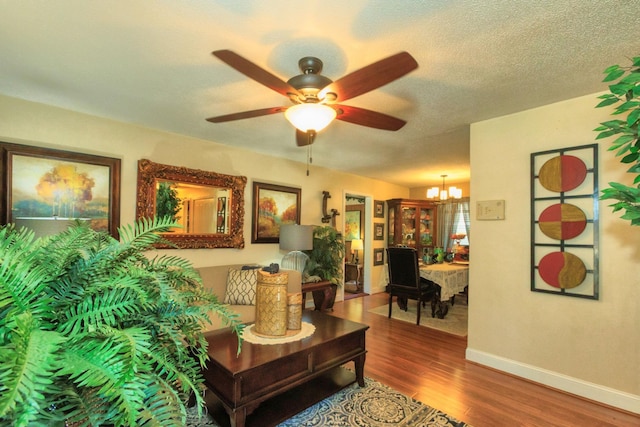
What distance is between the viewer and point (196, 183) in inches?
140

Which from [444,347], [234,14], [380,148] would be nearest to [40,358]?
[234,14]

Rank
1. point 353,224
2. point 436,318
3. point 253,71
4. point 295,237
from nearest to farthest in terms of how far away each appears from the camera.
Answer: point 253,71, point 295,237, point 436,318, point 353,224

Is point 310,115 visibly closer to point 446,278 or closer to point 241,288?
point 241,288

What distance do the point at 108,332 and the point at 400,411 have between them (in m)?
2.16

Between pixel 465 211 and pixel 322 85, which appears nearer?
pixel 322 85

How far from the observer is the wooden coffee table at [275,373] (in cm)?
167

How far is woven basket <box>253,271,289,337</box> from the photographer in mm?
1975

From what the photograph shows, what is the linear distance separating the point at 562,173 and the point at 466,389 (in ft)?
6.31

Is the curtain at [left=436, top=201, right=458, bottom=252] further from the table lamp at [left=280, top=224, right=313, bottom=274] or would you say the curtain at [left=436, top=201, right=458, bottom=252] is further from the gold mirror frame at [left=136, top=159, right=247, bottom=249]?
the gold mirror frame at [left=136, top=159, right=247, bottom=249]

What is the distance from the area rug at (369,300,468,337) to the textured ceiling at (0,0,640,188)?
2.59 meters

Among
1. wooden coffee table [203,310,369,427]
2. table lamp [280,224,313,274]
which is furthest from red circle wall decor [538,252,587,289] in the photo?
table lamp [280,224,313,274]

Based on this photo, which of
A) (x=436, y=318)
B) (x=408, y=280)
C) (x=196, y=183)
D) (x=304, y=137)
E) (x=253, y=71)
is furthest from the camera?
(x=436, y=318)

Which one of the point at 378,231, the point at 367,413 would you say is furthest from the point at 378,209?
the point at 367,413

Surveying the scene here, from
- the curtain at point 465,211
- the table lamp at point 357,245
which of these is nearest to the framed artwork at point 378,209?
the table lamp at point 357,245
